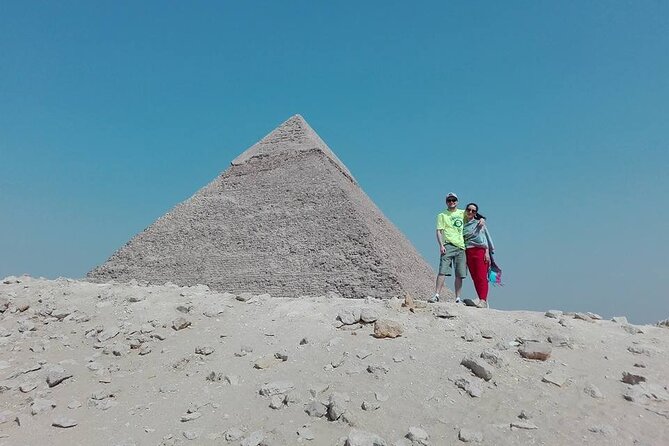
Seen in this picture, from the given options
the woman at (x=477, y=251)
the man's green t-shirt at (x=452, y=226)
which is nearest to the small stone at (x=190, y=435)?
the man's green t-shirt at (x=452, y=226)

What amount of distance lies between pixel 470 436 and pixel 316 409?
1190 mm

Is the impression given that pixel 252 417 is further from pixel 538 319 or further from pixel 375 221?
pixel 375 221

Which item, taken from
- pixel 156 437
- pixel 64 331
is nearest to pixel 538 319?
pixel 156 437

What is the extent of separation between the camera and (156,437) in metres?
3.60

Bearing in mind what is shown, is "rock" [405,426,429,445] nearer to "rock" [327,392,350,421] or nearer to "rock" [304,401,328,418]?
"rock" [327,392,350,421]

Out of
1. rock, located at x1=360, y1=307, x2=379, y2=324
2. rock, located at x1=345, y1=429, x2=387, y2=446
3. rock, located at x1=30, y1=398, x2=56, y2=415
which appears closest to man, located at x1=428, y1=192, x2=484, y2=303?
rock, located at x1=360, y1=307, x2=379, y2=324

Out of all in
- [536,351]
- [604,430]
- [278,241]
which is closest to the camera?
[604,430]

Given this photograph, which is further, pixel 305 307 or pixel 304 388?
pixel 305 307

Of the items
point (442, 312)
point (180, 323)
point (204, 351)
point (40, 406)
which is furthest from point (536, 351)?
point (40, 406)

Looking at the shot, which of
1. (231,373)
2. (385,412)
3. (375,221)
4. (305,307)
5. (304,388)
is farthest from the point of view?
(375,221)

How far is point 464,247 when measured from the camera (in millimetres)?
7125

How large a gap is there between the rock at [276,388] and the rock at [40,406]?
216 centimetres

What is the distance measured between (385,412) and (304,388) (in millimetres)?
784

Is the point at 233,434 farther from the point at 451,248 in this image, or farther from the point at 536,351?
the point at 451,248
